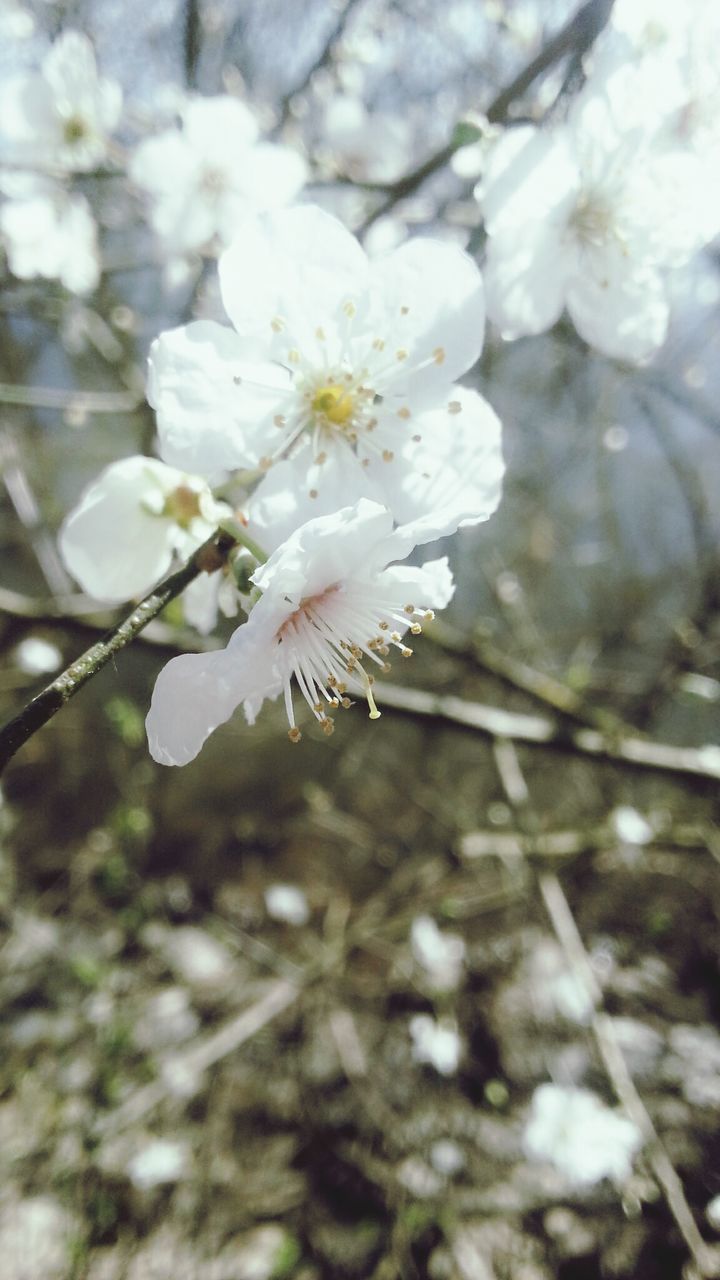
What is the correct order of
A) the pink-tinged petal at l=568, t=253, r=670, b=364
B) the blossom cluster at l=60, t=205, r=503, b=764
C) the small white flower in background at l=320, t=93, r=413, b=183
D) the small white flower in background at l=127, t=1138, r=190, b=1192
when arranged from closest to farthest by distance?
the blossom cluster at l=60, t=205, r=503, b=764
the pink-tinged petal at l=568, t=253, r=670, b=364
the small white flower in background at l=127, t=1138, r=190, b=1192
the small white flower in background at l=320, t=93, r=413, b=183

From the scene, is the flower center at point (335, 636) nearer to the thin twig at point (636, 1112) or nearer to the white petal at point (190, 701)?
the white petal at point (190, 701)

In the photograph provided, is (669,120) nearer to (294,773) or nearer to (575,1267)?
(575,1267)

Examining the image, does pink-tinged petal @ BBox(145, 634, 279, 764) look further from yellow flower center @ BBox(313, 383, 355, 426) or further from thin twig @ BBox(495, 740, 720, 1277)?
thin twig @ BBox(495, 740, 720, 1277)

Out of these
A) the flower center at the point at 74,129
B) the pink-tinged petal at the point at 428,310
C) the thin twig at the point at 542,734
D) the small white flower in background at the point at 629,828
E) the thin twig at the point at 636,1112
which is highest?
the flower center at the point at 74,129

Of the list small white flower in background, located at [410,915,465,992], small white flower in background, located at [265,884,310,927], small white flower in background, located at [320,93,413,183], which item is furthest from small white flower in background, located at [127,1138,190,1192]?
small white flower in background, located at [320,93,413,183]

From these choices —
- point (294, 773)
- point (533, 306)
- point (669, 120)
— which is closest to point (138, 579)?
point (533, 306)

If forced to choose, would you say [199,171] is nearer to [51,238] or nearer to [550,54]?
[51,238]

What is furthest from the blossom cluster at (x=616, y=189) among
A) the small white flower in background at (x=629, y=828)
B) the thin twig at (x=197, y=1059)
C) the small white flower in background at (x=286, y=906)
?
the small white flower in background at (x=286, y=906)
